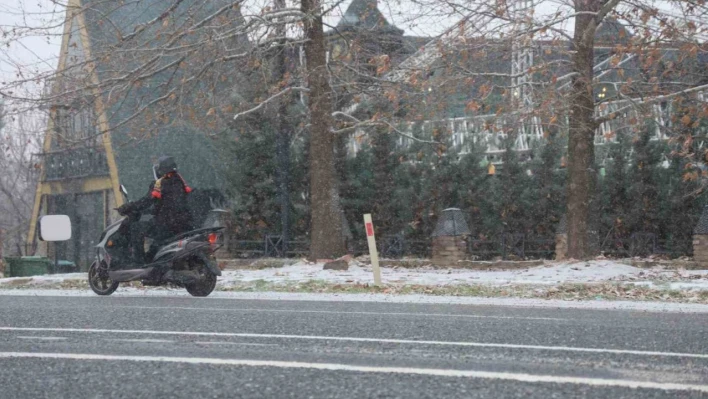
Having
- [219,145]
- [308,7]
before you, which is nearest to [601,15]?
[308,7]

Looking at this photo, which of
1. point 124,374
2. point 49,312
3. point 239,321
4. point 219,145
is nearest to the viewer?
point 124,374

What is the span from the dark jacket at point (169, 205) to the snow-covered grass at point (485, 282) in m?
2.07

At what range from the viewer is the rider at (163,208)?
38.0ft

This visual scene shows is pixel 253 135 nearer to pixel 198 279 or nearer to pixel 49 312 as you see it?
pixel 198 279

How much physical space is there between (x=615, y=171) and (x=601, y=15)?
6.16 metres

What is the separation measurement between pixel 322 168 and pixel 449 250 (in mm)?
3061

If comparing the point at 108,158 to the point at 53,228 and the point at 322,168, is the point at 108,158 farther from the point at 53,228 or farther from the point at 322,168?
the point at 53,228

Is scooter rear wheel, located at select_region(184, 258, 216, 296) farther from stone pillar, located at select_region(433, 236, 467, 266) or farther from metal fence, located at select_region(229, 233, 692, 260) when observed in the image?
metal fence, located at select_region(229, 233, 692, 260)

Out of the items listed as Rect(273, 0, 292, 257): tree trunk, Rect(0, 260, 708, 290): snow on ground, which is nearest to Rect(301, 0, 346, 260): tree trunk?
Rect(0, 260, 708, 290): snow on ground

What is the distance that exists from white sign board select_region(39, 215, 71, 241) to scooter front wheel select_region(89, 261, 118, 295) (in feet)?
11.2

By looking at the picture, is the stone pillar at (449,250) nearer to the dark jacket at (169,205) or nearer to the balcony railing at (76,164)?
the dark jacket at (169,205)

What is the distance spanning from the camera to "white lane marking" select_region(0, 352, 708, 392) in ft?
14.9

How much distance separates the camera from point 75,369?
204 inches

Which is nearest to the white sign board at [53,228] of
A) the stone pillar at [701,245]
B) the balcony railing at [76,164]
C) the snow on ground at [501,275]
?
the snow on ground at [501,275]
